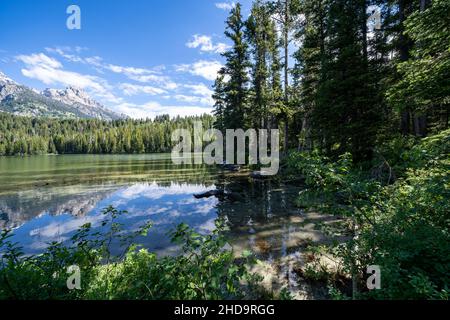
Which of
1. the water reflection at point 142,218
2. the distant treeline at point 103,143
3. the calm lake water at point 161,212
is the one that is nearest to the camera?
the calm lake water at point 161,212

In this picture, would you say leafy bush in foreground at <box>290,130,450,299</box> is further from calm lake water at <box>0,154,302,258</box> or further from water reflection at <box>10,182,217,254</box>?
water reflection at <box>10,182,217,254</box>

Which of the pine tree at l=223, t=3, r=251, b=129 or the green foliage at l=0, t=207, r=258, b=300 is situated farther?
the pine tree at l=223, t=3, r=251, b=129

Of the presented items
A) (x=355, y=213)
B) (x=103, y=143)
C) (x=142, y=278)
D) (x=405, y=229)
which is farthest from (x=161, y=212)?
(x=103, y=143)

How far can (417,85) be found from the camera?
5062 mm

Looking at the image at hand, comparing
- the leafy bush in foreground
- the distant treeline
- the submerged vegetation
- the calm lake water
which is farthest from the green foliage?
the distant treeline

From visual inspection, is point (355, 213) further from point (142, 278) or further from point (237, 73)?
point (237, 73)

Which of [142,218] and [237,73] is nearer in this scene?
[142,218]

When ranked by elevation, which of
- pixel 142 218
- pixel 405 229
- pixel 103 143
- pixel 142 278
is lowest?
pixel 142 218

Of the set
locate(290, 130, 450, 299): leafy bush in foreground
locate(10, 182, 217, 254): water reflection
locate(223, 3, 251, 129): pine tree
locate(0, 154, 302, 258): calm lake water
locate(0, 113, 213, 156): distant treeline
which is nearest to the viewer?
locate(290, 130, 450, 299): leafy bush in foreground

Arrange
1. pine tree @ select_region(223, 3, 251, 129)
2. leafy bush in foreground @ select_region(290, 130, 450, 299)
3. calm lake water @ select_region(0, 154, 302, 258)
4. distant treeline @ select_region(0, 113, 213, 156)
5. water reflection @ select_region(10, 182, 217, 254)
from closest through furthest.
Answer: leafy bush in foreground @ select_region(290, 130, 450, 299) < calm lake water @ select_region(0, 154, 302, 258) < water reflection @ select_region(10, 182, 217, 254) < pine tree @ select_region(223, 3, 251, 129) < distant treeline @ select_region(0, 113, 213, 156)

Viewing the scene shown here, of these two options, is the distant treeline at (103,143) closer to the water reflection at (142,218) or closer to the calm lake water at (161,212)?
the calm lake water at (161,212)

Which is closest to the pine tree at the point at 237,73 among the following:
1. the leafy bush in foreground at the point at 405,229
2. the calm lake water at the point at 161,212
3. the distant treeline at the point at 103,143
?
the calm lake water at the point at 161,212

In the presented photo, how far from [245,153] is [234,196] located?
1580 cm

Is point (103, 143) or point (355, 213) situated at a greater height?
point (103, 143)
